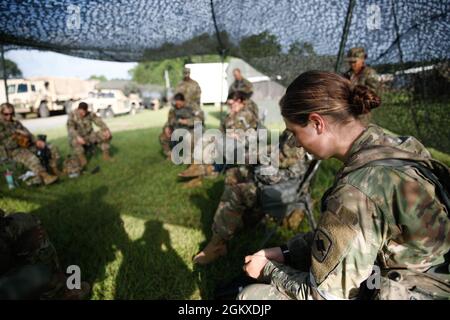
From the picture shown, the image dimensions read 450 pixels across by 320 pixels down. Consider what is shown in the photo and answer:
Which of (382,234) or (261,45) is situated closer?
(382,234)

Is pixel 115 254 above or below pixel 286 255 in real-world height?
below

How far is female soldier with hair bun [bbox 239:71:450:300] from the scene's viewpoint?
115 centimetres

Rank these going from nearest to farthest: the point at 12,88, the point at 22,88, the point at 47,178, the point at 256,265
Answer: the point at 256,265 < the point at 47,178 < the point at 12,88 < the point at 22,88

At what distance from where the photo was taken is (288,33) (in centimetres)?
436

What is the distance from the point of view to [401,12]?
9.98 ft

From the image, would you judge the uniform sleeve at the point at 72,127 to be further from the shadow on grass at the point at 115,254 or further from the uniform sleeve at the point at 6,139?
the shadow on grass at the point at 115,254

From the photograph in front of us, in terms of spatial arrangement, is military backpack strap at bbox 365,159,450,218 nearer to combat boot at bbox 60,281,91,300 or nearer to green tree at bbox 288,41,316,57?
combat boot at bbox 60,281,91,300

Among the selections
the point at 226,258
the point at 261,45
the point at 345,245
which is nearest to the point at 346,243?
the point at 345,245

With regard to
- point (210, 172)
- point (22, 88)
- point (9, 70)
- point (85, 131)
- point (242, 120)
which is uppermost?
point (9, 70)

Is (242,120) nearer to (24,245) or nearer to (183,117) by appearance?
(183,117)

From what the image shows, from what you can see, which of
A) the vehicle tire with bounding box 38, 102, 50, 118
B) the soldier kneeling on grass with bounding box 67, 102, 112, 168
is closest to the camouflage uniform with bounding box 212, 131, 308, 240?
the soldier kneeling on grass with bounding box 67, 102, 112, 168

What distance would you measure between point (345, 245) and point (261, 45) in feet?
15.1

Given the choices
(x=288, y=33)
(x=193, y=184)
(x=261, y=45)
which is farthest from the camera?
(x=261, y=45)
